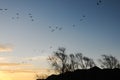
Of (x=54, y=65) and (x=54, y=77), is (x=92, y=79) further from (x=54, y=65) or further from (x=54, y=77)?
(x=54, y=65)

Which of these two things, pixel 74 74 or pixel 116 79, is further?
pixel 74 74

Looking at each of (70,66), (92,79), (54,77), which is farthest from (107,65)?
(92,79)

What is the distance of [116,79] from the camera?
44.0 metres

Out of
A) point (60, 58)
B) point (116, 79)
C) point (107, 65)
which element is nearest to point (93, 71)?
point (116, 79)

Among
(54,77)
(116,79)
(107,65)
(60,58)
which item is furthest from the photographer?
(107,65)

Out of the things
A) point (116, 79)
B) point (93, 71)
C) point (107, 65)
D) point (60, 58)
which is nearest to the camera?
point (116, 79)

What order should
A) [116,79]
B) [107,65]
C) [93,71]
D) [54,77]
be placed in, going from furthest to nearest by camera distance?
[107,65] → [54,77] → [93,71] → [116,79]

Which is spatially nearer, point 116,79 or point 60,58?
point 116,79

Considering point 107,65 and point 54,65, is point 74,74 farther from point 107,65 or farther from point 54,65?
point 107,65

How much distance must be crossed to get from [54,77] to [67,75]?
5.62 metres

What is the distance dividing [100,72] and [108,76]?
1.95 meters

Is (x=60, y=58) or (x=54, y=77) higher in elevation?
(x=60, y=58)

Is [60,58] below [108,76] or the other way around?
the other way around

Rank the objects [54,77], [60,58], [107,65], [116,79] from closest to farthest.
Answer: [116,79]
[54,77]
[60,58]
[107,65]
